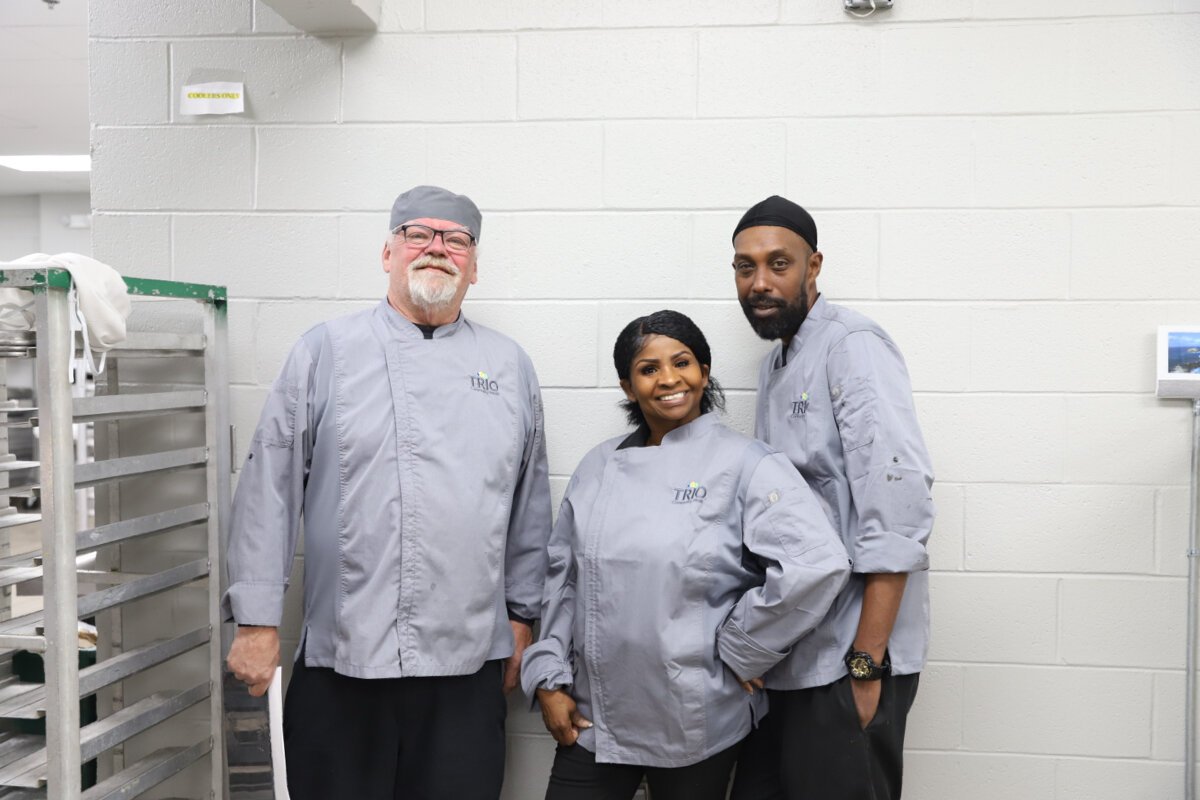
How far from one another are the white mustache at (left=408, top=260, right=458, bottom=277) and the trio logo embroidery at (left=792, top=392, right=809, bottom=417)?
0.81m

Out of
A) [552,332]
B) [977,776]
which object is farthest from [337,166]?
[977,776]

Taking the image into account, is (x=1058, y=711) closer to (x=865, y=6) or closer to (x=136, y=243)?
(x=865, y=6)

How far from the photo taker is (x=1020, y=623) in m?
2.26

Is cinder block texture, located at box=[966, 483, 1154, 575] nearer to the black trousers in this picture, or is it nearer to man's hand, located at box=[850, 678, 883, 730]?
man's hand, located at box=[850, 678, 883, 730]

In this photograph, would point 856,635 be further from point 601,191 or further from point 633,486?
point 601,191

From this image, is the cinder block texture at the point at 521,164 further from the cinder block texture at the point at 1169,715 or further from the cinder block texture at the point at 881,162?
the cinder block texture at the point at 1169,715

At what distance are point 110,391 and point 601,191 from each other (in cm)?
138

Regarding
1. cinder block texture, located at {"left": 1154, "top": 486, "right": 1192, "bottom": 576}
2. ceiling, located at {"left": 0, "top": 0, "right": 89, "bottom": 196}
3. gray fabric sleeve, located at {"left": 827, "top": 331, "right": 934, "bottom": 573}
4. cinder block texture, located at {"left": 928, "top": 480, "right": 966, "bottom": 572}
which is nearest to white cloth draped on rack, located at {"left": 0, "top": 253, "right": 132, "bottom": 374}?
gray fabric sleeve, located at {"left": 827, "top": 331, "right": 934, "bottom": 573}

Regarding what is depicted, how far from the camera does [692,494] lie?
6.05 ft

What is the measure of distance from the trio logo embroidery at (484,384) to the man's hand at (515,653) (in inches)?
21.6

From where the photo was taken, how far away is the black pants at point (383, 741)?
76.6 inches

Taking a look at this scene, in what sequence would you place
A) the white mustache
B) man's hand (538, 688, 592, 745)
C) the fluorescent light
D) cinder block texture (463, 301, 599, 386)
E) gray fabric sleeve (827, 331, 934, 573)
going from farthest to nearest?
the fluorescent light
cinder block texture (463, 301, 599, 386)
the white mustache
man's hand (538, 688, 592, 745)
gray fabric sleeve (827, 331, 934, 573)

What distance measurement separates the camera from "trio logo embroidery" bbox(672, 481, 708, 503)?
184cm

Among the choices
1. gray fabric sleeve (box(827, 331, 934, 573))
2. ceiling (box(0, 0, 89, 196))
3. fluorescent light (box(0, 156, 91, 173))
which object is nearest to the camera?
gray fabric sleeve (box(827, 331, 934, 573))
